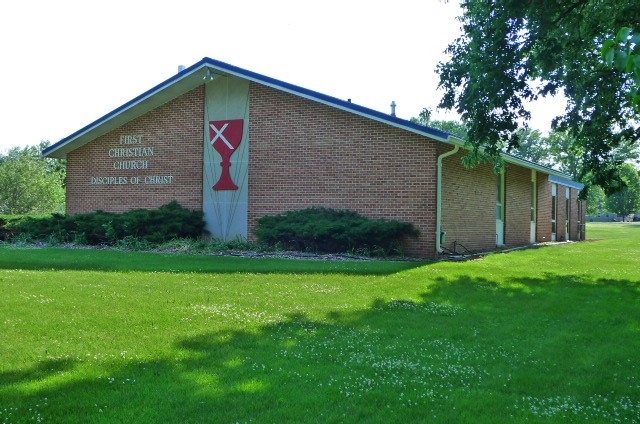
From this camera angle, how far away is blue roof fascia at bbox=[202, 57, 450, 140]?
1520 cm

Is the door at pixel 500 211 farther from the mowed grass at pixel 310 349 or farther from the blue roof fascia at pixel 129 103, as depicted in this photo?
the blue roof fascia at pixel 129 103

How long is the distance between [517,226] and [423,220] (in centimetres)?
982

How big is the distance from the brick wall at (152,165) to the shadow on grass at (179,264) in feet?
15.4

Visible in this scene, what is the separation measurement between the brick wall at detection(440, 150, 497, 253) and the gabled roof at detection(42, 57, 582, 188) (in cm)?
123

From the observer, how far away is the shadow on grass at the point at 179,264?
467 inches

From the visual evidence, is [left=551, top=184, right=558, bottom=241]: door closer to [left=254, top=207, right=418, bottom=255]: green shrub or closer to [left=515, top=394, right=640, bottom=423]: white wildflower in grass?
[left=254, top=207, right=418, bottom=255]: green shrub

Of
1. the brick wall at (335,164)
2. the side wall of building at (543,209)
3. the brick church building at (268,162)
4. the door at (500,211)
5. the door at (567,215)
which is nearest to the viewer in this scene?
the brick wall at (335,164)

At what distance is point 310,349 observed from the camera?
5.66 m

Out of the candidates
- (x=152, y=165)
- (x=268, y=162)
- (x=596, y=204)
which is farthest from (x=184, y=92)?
(x=596, y=204)

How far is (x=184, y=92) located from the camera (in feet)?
63.7

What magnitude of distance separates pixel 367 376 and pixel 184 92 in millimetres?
16145

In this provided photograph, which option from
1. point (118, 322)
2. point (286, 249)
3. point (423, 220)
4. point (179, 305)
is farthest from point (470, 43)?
point (118, 322)

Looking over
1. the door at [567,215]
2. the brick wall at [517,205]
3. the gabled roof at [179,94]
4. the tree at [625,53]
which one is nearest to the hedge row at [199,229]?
the gabled roof at [179,94]

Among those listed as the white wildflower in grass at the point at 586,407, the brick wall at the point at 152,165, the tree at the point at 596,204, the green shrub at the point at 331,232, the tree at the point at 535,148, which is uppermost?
the tree at the point at 535,148
